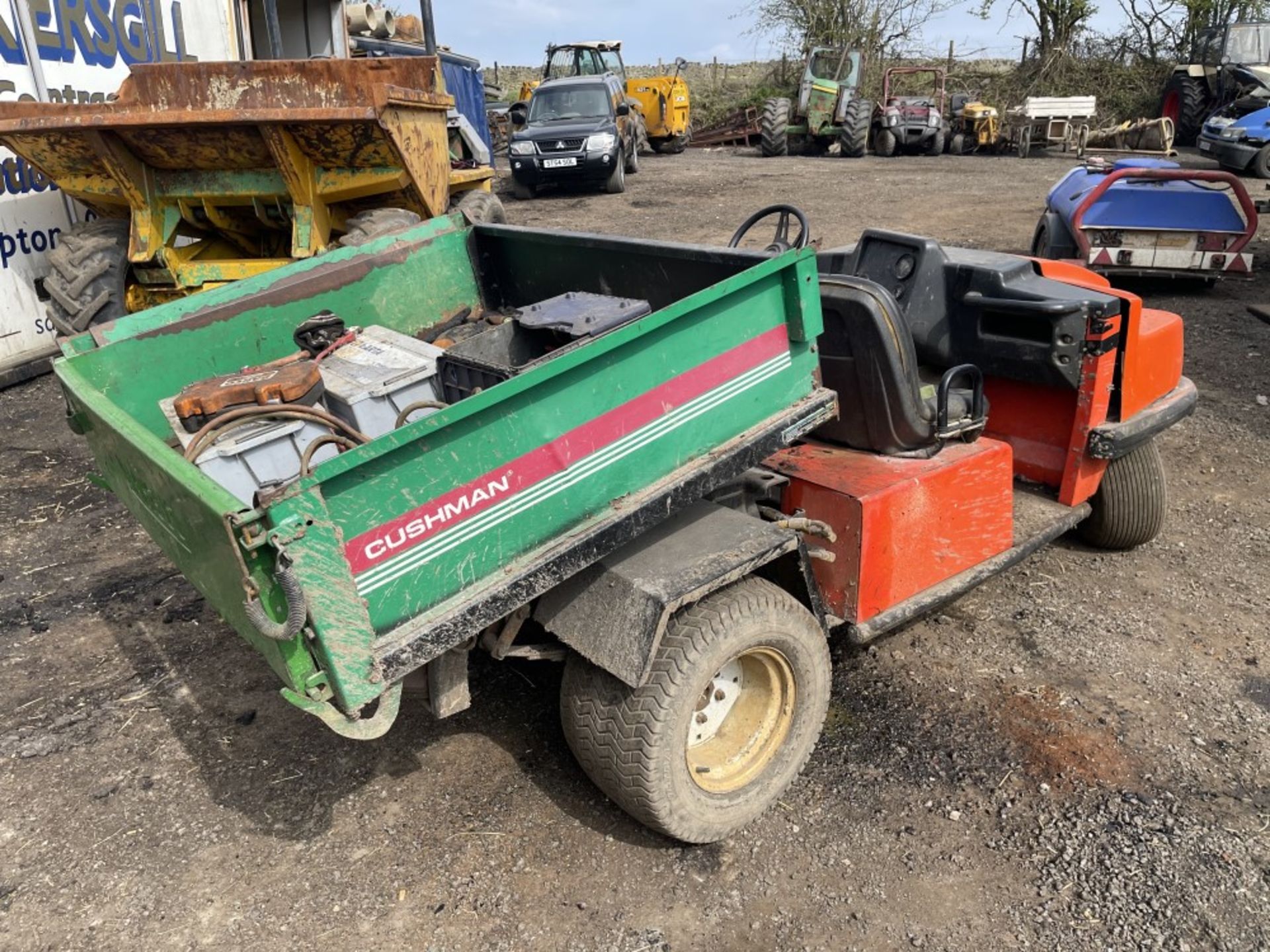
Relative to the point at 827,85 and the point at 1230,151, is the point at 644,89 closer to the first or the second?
the point at 827,85

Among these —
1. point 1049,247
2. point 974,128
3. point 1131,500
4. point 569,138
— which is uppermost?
point 974,128

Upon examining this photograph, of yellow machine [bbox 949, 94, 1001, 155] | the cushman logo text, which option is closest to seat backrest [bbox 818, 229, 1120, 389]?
the cushman logo text

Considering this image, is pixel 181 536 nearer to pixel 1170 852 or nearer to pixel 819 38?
pixel 1170 852

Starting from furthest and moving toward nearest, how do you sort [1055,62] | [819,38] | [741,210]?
[819,38], [1055,62], [741,210]

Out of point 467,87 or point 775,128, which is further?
point 775,128

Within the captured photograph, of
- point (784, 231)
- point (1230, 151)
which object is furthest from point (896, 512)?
point (1230, 151)

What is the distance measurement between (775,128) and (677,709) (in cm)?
1959

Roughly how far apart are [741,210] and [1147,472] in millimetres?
9983

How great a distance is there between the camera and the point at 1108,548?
3.99m

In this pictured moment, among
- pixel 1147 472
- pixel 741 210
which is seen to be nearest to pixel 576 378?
pixel 1147 472

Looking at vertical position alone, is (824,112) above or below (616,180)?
above

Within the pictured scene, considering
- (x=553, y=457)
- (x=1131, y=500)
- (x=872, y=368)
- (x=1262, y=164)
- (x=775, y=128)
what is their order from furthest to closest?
(x=775, y=128), (x=1262, y=164), (x=1131, y=500), (x=872, y=368), (x=553, y=457)

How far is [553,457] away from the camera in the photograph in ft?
7.18

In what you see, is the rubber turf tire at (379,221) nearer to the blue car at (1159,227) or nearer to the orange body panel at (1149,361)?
the orange body panel at (1149,361)
